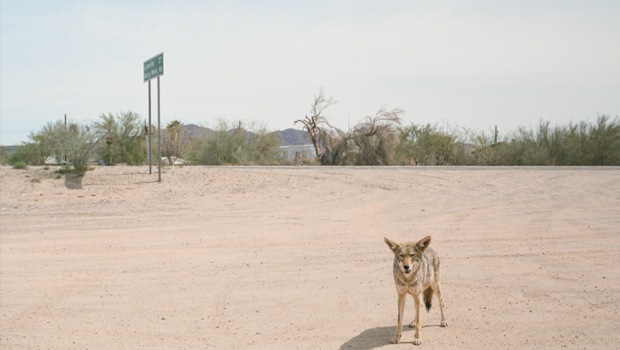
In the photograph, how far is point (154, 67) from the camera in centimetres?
2044

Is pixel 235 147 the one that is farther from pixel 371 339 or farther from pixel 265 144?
pixel 371 339

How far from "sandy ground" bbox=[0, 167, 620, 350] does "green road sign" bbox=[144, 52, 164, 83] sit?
4.02 meters

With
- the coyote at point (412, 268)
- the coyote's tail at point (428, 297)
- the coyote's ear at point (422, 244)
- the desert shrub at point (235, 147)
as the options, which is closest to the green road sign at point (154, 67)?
the desert shrub at point (235, 147)

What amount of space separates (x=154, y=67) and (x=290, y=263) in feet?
43.0

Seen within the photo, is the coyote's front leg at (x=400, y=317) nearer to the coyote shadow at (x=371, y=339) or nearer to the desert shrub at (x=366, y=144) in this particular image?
the coyote shadow at (x=371, y=339)

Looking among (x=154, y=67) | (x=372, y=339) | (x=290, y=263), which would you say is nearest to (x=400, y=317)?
(x=372, y=339)

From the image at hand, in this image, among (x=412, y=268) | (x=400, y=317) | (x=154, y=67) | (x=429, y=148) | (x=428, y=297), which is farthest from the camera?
(x=429, y=148)

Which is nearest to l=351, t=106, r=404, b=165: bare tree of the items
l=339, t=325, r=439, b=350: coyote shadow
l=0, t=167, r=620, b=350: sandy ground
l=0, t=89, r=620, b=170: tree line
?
l=0, t=89, r=620, b=170: tree line

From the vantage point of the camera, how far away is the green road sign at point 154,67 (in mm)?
20000

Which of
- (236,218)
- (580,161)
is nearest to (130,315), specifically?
(236,218)

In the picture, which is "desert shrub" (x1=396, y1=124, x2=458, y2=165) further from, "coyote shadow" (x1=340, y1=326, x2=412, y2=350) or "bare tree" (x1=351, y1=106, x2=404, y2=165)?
"coyote shadow" (x1=340, y1=326, x2=412, y2=350)

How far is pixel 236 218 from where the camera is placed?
1505cm

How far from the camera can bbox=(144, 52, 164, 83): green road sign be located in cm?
2000

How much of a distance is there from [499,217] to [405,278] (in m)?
10.8
